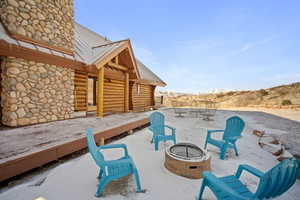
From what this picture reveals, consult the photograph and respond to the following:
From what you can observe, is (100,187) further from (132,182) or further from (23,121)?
(23,121)

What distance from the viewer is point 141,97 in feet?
35.8

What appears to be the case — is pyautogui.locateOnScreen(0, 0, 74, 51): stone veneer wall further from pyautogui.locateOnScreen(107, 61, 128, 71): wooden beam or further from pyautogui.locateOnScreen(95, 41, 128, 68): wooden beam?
pyautogui.locateOnScreen(107, 61, 128, 71): wooden beam

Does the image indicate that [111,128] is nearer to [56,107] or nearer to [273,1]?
[56,107]

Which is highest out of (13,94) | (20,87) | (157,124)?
(20,87)

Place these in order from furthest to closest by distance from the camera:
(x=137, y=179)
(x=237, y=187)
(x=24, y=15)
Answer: (x=24, y=15)
(x=137, y=179)
(x=237, y=187)

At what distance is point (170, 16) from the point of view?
45.3ft

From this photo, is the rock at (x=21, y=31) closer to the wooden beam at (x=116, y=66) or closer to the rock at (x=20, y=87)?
the rock at (x=20, y=87)

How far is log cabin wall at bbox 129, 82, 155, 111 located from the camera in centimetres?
952

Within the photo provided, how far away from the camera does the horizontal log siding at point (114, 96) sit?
714 cm

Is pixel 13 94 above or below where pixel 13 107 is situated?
above

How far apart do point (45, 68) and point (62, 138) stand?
2946 mm

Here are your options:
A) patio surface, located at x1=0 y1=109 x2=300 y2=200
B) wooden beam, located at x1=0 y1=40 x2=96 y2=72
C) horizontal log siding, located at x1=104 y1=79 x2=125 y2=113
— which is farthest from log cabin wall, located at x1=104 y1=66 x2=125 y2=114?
patio surface, located at x1=0 y1=109 x2=300 y2=200

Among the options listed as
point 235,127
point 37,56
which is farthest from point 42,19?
point 235,127

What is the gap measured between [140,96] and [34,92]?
7228 mm
